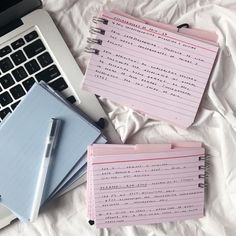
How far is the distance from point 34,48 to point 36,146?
0.47ft

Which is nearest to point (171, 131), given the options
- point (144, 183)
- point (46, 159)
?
point (144, 183)

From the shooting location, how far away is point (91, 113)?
0.78 metres

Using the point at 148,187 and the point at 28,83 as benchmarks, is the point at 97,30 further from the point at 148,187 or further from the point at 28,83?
the point at 148,187

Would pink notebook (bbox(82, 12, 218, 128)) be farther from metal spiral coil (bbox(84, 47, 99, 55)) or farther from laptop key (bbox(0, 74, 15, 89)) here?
laptop key (bbox(0, 74, 15, 89))

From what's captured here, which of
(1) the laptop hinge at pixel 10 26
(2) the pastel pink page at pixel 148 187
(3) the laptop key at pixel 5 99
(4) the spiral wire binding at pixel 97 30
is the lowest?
(2) the pastel pink page at pixel 148 187

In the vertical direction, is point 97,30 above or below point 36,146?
above

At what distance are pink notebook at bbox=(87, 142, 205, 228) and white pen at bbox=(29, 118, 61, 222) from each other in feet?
0.18

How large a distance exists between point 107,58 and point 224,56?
0.56 feet

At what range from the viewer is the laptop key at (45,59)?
0.77m

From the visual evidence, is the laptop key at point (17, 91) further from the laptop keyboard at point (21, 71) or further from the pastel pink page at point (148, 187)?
the pastel pink page at point (148, 187)

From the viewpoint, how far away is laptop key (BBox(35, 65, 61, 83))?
0.77m

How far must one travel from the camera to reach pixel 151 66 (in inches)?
30.5

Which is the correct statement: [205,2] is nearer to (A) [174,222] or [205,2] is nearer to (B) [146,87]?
(B) [146,87]

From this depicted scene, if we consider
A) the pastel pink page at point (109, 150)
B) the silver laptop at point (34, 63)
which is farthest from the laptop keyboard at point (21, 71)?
the pastel pink page at point (109, 150)
